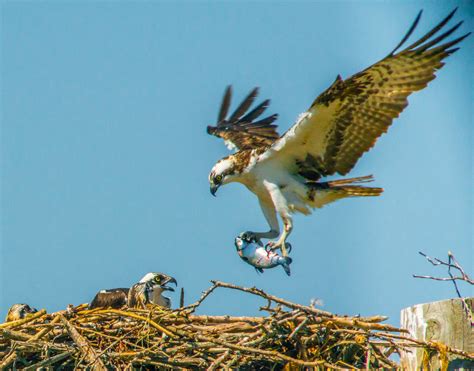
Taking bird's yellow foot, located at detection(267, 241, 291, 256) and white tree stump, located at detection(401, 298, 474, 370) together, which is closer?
white tree stump, located at detection(401, 298, 474, 370)

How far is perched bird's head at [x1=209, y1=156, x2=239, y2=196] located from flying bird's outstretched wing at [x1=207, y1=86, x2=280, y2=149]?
3.60 ft

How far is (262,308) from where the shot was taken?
5336 millimetres

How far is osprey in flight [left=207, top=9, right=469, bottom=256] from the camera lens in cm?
747

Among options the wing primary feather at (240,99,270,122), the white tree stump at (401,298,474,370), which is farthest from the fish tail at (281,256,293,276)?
the wing primary feather at (240,99,270,122)

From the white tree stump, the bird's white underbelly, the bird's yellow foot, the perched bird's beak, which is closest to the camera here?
the white tree stump

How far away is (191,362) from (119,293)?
2.10m

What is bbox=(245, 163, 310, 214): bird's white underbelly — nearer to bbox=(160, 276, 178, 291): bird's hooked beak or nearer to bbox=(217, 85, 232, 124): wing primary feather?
bbox=(160, 276, 178, 291): bird's hooked beak

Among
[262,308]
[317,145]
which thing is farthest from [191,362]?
[317,145]

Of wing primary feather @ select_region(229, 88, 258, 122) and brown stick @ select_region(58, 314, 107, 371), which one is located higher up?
wing primary feather @ select_region(229, 88, 258, 122)

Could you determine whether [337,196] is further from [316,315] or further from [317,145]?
[316,315]

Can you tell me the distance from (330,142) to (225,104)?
2495 millimetres

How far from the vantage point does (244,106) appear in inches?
400

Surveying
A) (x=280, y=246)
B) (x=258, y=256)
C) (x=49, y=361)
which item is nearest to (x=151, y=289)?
(x=258, y=256)

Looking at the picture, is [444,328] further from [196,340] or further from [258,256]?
[258,256]
